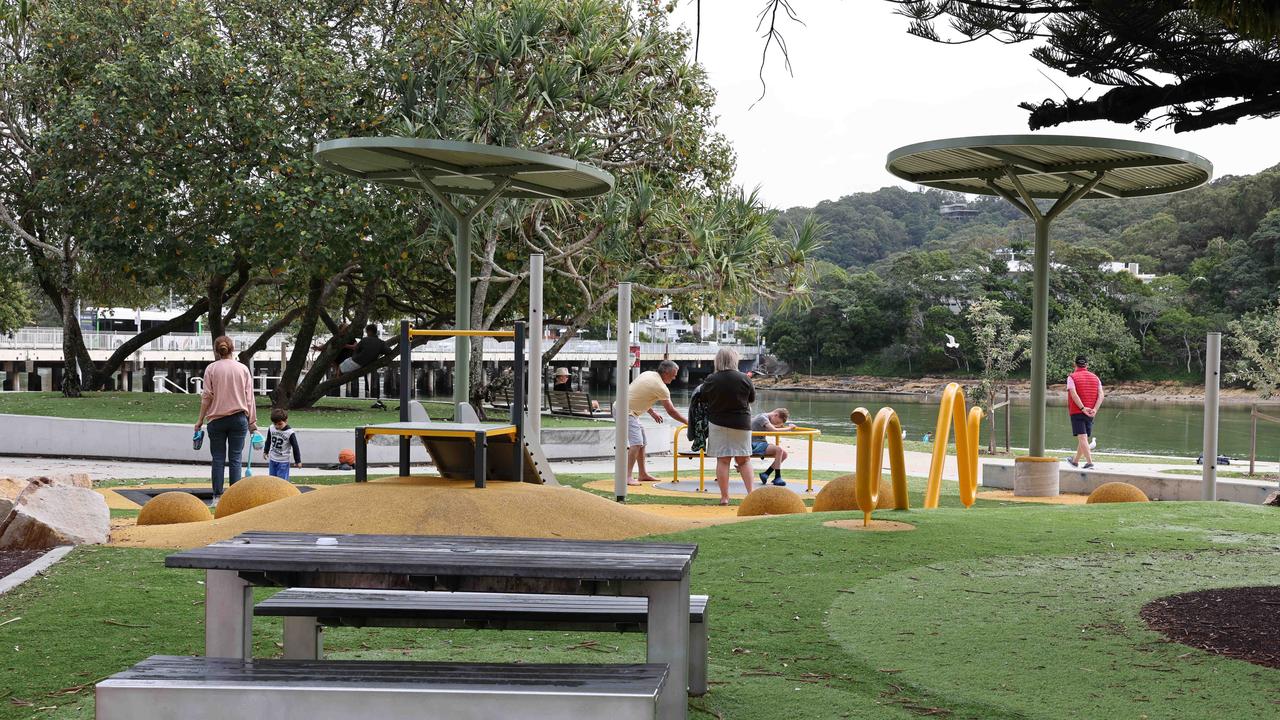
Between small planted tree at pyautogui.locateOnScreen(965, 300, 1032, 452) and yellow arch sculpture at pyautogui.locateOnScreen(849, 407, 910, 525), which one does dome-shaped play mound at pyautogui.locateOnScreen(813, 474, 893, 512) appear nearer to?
yellow arch sculpture at pyautogui.locateOnScreen(849, 407, 910, 525)

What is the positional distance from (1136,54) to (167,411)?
19169 millimetres

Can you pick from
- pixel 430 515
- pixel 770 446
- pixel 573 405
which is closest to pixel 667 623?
pixel 430 515

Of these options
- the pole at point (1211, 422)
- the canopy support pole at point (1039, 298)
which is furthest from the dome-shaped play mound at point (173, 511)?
the pole at point (1211, 422)

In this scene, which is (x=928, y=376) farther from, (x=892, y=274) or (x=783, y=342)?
(x=783, y=342)

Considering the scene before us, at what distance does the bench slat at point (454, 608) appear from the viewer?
4.21 meters

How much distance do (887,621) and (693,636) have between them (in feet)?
5.77

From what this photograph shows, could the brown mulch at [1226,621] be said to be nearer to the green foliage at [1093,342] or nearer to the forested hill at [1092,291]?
the forested hill at [1092,291]

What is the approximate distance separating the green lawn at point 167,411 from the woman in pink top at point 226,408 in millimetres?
8187

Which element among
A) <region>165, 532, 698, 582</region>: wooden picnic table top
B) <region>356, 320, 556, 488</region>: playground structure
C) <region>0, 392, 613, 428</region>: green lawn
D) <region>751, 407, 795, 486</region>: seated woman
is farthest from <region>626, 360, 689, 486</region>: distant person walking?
<region>165, 532, 698, 582</region>: wooden picnic table top

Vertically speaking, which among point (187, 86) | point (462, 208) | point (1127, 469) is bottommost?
point (1127, 469)

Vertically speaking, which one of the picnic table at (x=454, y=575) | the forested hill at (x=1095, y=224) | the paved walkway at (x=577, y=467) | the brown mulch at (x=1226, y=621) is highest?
the forested hill at (x=1095, y=224)

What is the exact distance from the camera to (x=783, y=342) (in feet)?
318

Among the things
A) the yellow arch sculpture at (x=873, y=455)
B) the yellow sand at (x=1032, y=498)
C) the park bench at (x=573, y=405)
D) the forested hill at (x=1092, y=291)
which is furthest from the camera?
the forested hill at (x=1092, y=291)

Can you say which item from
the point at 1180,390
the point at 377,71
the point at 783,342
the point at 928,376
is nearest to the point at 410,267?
the point at 377,71
